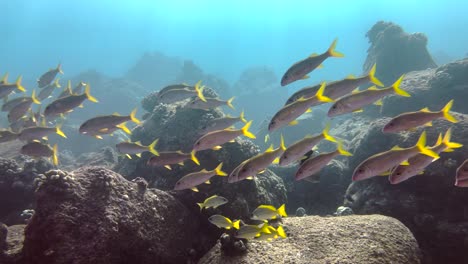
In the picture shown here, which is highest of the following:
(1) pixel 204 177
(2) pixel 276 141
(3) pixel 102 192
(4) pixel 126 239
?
(3) pixel 102 192

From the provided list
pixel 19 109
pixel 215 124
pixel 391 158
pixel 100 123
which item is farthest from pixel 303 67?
pixel 19 109

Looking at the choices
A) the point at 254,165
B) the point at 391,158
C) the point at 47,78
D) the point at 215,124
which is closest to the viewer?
the point at 391,158

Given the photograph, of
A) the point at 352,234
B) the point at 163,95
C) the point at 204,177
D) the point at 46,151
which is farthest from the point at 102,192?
the point at 163,95

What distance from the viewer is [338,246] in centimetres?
480

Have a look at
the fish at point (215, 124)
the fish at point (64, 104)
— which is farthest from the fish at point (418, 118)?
the fish at point (64, 104)

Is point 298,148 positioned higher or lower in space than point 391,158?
higher

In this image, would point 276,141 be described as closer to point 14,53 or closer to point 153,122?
point 153,122

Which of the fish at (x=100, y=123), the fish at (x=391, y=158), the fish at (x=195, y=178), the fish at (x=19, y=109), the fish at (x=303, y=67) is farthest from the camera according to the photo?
the fish at (x=19, y=109)

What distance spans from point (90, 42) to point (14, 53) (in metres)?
37.3

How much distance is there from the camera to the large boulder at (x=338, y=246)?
4.58 meters

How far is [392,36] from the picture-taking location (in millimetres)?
21375

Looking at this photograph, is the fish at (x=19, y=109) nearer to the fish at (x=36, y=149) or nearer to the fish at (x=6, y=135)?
the fish at (x=6, y=135)

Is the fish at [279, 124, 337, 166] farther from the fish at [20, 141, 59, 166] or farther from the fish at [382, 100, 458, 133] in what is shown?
the fish at [20, 141, 59, 166]

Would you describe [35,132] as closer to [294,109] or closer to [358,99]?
[294,109]
